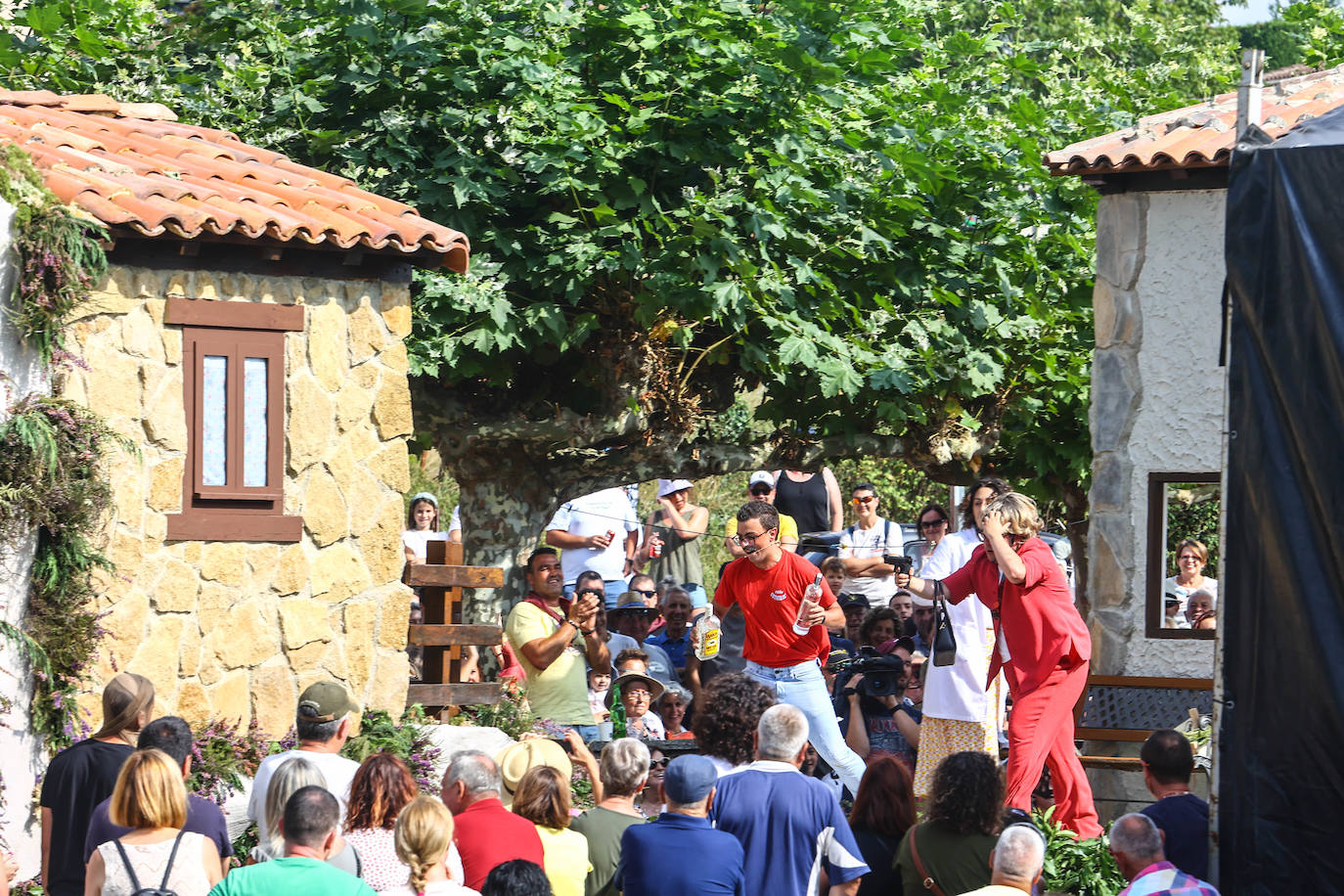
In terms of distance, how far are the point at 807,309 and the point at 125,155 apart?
5030 millimetres

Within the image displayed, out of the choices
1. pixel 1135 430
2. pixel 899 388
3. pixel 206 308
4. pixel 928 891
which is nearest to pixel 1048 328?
pixel 899 388

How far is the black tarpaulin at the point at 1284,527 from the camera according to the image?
5578mm

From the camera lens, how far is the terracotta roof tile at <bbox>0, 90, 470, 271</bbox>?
29.4 ft

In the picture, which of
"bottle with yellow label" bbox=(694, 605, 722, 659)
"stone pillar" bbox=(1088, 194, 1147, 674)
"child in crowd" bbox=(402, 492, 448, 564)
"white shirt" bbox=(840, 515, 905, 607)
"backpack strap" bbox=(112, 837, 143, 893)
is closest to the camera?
"backpack strap" bbox=(112, 837, 143, 893)

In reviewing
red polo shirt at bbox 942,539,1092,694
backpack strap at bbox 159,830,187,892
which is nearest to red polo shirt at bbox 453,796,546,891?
backpack strap at bbox 159,830,187,892

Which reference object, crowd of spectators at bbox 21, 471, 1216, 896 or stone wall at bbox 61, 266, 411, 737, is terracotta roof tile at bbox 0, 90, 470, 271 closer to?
stone wall at bbox 61, 266, 411, 737

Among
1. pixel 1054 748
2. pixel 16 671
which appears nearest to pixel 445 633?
pixel 16 671

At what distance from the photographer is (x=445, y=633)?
34.8 feet

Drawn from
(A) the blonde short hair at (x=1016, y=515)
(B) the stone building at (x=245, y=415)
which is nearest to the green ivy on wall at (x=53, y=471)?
(B) the stone building at (x=245, y=415)

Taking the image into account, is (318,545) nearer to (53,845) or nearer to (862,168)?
(53,845)

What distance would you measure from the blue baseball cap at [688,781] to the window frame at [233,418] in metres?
4.13

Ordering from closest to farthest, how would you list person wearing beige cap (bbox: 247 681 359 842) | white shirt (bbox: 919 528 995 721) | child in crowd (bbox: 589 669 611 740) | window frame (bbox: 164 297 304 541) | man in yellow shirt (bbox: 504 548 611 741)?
person wearing beige cap (bbox: 247 681 359 842) → white shirt (bbox: 919 528 995 721) → window frame (bbox: 164 297 304 541) → man in yellow shirt (bbox: 504 548 611 741) → child in crowd (bbox: 589 669 611 740)

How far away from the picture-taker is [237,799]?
28.9 feet

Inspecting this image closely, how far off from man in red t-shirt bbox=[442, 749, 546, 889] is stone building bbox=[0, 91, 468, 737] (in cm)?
312
